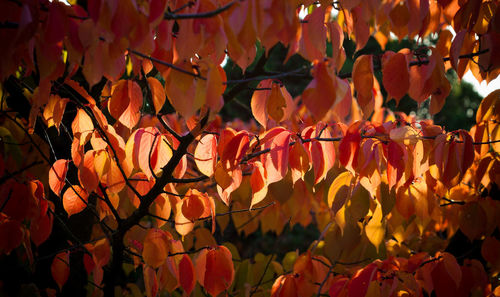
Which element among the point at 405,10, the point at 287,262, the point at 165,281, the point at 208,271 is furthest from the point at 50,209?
the point at 405,10

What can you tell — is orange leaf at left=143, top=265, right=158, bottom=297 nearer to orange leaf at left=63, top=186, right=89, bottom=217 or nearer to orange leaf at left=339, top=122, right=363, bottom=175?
orange leaf at left=63, top=186, right=89, bottom=217

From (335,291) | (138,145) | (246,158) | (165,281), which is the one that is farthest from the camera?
(335,291)

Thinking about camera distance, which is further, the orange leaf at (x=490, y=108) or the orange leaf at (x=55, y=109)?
the orange leaf at (x=490, y=108)

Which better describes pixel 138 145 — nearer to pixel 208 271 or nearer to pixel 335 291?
pixel 208 271

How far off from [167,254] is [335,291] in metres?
0.62

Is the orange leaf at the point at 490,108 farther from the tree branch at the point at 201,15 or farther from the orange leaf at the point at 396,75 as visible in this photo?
the tree branch at the point at 201,15

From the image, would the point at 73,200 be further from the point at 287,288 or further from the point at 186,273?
the point at 287,288

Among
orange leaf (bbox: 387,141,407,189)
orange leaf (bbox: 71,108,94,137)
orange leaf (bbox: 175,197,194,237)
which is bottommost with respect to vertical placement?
orange leaf (bbox: 175,197,194,237)

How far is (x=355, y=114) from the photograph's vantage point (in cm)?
218

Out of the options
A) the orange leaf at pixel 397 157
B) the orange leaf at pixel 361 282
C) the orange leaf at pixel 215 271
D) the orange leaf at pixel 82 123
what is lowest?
the orange leaf at pixel 361 282

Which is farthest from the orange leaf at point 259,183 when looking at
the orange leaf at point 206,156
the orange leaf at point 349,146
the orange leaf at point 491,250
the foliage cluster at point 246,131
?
the orange leaf at point 491,250

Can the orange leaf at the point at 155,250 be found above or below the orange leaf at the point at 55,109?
below

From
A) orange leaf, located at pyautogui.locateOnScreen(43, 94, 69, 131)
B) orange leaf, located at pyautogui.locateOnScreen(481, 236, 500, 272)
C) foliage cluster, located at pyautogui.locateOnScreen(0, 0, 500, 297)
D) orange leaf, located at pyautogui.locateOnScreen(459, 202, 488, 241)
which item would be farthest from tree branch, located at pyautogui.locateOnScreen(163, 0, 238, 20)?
orange leaf, located at pyautogui.locateOnScreen(481, 236, 500, 272)

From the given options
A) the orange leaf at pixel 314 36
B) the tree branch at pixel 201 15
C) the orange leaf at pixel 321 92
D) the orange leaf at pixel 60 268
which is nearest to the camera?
the tree branch at pixel 201 15
